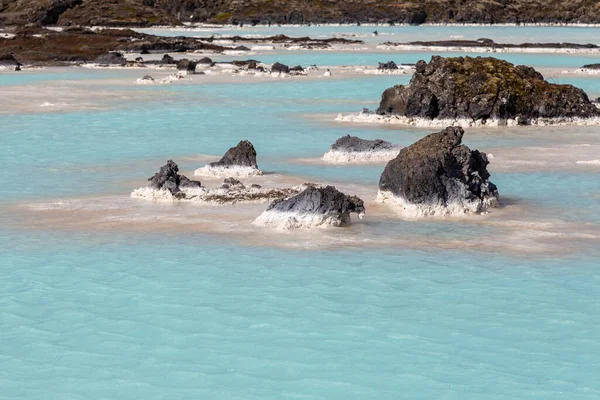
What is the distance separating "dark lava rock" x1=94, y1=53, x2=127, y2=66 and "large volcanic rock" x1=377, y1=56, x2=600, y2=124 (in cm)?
3248

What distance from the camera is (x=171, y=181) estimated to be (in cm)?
1830

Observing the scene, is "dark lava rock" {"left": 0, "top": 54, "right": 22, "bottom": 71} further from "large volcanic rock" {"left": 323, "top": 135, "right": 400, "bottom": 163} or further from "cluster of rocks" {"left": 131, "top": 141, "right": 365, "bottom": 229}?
"cluster of rocks" {"left": 131, "top": 141, "right": 365, "bottom": 229}

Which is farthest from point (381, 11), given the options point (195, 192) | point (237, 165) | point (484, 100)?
point (195, 192)

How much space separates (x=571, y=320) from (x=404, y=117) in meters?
20.9

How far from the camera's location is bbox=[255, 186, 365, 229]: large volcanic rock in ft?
51.3

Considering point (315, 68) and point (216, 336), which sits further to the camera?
point (315, 68)

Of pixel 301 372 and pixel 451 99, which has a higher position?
pixel 451 99

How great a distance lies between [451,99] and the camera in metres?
→ 31.6

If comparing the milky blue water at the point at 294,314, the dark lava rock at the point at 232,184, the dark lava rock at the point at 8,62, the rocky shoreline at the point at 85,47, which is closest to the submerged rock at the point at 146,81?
the dark lava rock at the point at 8,62

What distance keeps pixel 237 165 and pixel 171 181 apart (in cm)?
279

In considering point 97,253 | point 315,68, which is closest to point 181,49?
point 315,68

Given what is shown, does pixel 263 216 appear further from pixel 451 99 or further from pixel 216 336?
pixel 451 99

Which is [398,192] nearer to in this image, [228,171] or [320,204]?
[320,204]

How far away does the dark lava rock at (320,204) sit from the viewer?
15.7 meters
